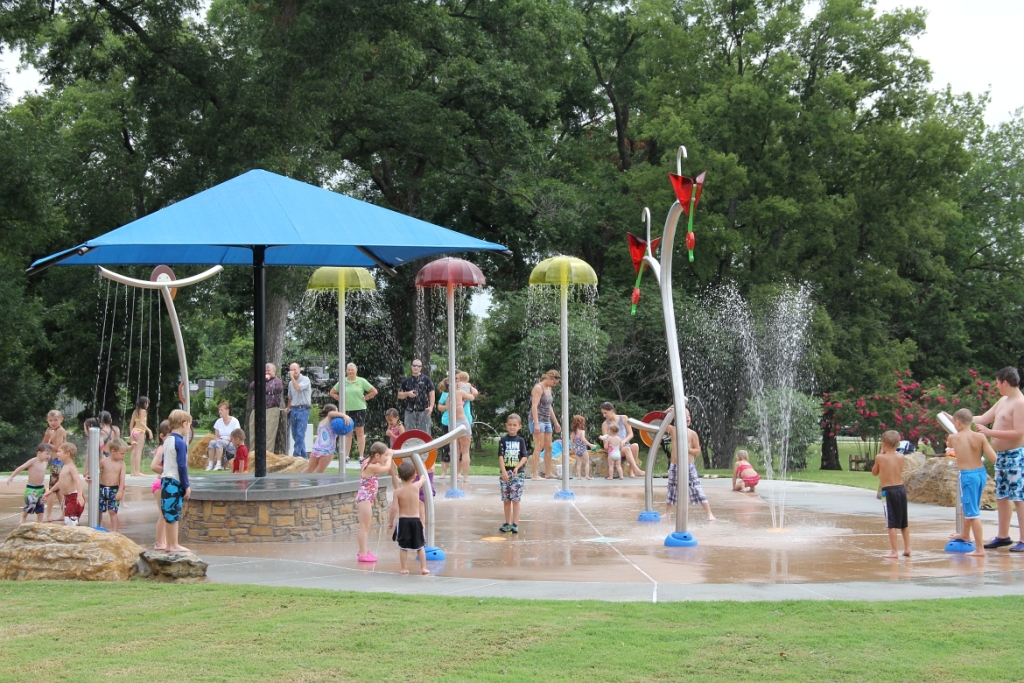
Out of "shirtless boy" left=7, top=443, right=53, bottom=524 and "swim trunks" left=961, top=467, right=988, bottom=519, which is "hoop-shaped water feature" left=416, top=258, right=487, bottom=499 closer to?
"shirtless boy" left=7, top=443, right=53, bottom=524

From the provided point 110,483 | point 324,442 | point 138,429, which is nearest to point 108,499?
point 110,483

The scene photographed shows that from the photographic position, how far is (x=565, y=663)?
596 centimetres

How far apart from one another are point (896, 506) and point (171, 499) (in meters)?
6.47

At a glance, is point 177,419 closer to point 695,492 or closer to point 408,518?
point 408,518

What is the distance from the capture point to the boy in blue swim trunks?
9.90 m

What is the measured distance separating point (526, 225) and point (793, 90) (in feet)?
28.3

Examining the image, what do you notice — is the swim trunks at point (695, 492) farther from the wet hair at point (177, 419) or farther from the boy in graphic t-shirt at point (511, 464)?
the wet hair at point (177, 419)

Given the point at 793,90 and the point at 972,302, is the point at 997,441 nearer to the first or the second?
the point at 793,90

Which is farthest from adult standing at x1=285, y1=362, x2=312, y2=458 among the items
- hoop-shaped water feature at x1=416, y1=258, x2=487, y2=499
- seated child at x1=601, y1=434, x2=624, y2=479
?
seated child at x1=601, y1=434, x2=624, y2=479

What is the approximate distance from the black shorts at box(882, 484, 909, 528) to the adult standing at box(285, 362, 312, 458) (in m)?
9.93

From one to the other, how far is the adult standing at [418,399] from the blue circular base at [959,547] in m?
8.52

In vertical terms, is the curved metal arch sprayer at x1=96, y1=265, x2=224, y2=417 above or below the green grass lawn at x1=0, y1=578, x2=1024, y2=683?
above

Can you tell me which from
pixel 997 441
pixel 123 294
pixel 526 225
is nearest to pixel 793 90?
pixel 526 225

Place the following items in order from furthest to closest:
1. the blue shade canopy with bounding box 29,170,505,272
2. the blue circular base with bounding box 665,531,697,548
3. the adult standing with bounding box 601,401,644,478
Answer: the adult standing with bounding box 601,401,644,478 < the blue shade canopy with bounding box 29,170,505,272 < the blue circular base with bounding box 665,531,697,548
